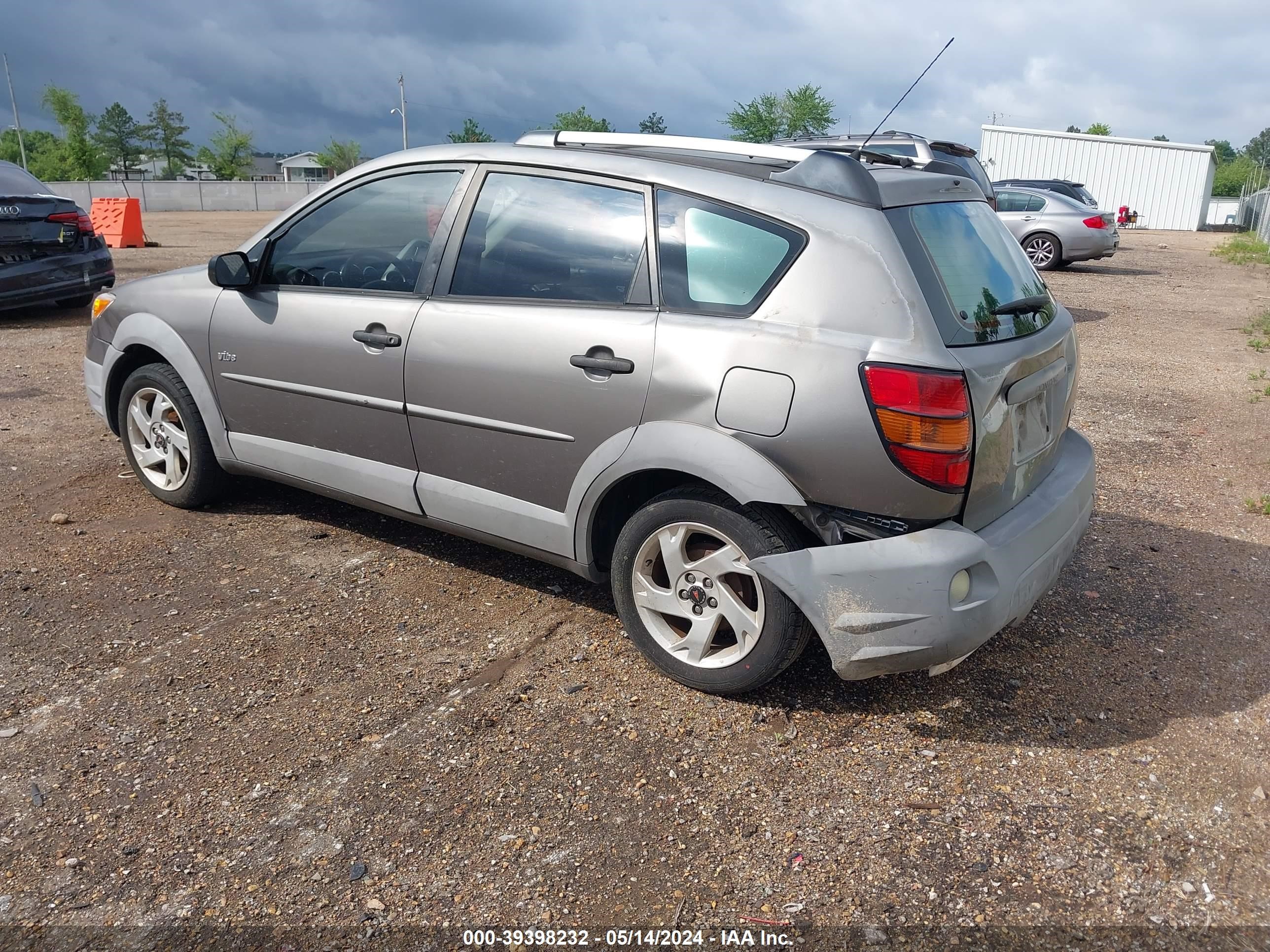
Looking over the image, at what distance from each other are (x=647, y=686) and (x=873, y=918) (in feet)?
4.11

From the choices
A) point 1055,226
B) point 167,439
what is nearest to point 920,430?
point 167,439

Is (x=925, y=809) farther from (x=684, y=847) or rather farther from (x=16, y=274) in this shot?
(x=16, y=274)

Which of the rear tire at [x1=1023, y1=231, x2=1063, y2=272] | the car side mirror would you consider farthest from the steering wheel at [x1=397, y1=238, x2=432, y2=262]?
the rear tire at [x1=1023, y1=231, x2=1063, y2=272]


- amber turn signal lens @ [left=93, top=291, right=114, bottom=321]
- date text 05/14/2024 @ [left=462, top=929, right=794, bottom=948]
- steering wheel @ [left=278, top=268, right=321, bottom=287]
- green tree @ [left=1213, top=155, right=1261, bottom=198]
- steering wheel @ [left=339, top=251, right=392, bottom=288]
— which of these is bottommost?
date text 05/14/2024 @ [left=462, top=929, right=794, bottom=948]

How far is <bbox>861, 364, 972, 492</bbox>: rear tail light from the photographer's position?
2936mm

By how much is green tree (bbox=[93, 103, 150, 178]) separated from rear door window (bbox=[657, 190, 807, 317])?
115 metres

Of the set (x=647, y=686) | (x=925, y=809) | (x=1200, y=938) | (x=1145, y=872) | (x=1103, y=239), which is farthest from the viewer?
(x=1103, y=239)

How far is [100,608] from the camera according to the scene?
407cm

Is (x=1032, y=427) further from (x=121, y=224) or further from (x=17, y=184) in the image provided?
(x=121, y=224)

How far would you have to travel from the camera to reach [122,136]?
10412 centimetres

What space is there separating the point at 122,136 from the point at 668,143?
389 ft

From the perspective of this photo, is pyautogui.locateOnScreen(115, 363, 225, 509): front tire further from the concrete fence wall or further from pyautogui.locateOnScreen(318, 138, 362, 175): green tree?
pyautogui.locateOnScreen(318, 138, 362, 175): green tree

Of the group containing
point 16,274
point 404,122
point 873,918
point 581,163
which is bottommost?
point 873,918

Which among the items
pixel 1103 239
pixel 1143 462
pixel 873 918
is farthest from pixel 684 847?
pixel 1103 239
